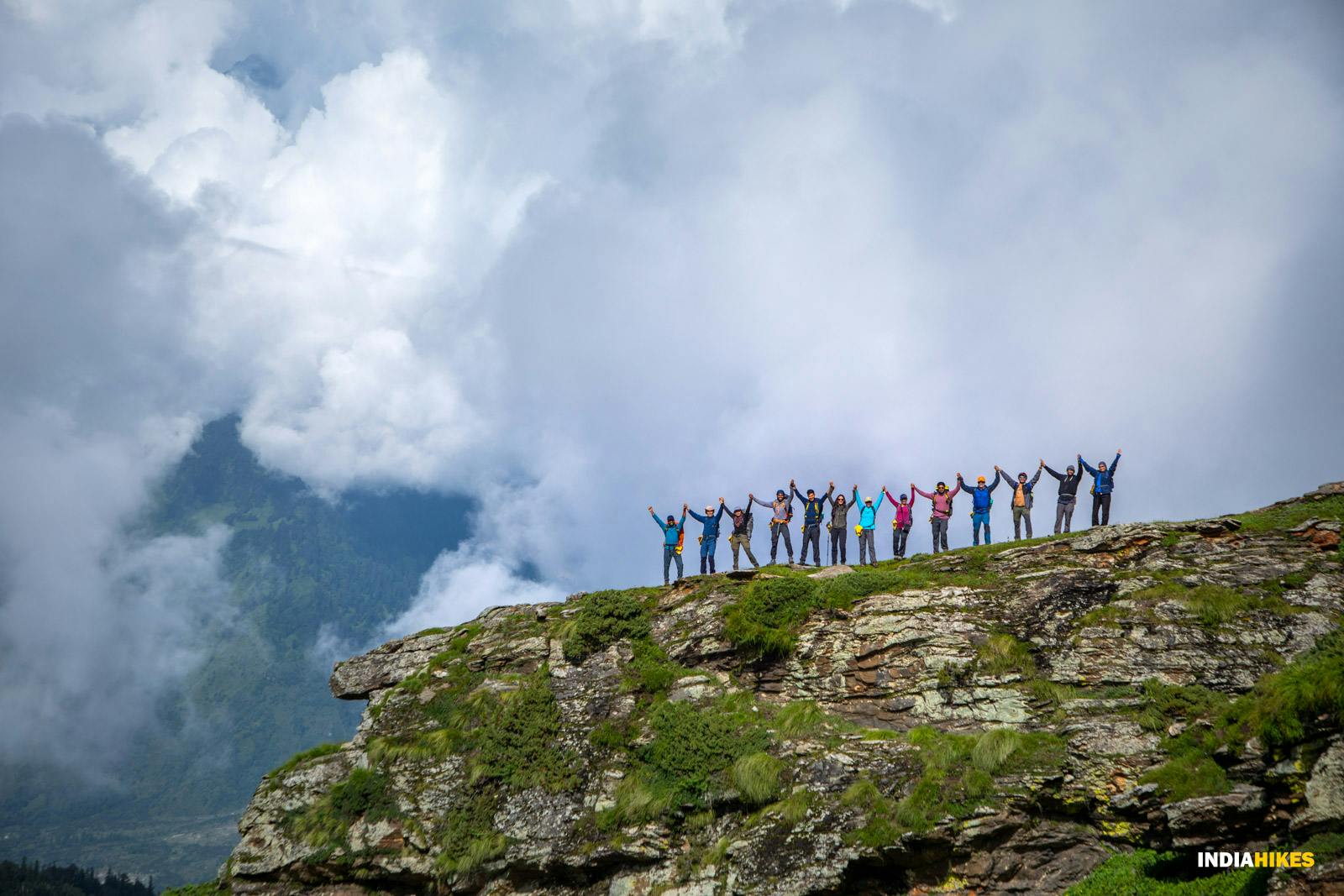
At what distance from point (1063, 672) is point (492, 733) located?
70.2 ft

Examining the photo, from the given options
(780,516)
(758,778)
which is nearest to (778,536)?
(780,516)

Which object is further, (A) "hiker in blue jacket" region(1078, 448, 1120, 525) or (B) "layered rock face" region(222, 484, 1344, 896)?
(A) "hiker in blue jacket" region(1078, 448, 1120, 525)

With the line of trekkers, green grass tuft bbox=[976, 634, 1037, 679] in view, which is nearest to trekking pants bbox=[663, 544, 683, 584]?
the line of trekkers

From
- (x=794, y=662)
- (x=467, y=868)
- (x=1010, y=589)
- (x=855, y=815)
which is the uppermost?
(x=1010, y=589)

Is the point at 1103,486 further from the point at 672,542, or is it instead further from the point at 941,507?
the point at 672,542

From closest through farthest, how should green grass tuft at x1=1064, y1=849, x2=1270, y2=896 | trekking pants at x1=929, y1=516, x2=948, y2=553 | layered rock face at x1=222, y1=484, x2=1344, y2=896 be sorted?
green grass tuft at x1=1064, y1=849, x2=1270, y2=896
layered rock face at x1=222, y1=484, x2=1344, y2=896
trekking pants at x1=929, y1=516, x2=948, y2=553

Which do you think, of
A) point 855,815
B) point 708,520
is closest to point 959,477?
point 708,520

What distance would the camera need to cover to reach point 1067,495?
1496 inches

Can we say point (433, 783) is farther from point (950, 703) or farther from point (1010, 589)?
point (1010, 589)

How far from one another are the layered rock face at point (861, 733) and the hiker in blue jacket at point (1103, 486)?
18.4 ft

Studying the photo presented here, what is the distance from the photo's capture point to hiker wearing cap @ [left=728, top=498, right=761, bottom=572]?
41281mm

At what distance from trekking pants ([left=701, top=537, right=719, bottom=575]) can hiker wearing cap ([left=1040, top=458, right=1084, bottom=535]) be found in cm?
1605

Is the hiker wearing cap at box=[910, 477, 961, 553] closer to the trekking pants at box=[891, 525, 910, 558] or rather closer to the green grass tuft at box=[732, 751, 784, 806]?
the trekking pants at box=[891, 525, 910, 558]

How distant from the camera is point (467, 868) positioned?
94.7 ft
